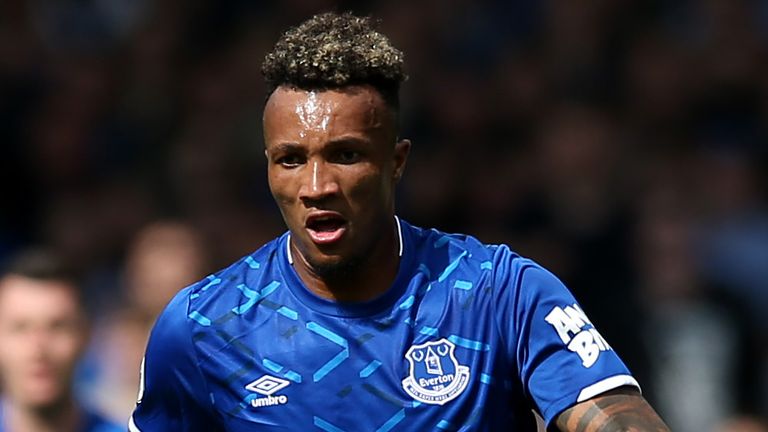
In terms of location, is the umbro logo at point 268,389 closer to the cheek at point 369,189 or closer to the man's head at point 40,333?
the cheek at point 369,189

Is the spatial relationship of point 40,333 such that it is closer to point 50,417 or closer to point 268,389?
point 50,417

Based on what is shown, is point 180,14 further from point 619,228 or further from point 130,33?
point 619,228

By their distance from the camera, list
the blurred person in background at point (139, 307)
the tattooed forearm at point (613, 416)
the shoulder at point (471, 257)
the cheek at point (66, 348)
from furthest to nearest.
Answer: the blurred person in background at point (139, 307) → the cheek at point (66, 348) → the shoulder at point (471, 257) → the tattooed forearm at point (613, 416)

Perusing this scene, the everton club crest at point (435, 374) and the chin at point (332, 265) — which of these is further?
the chin at point (332, 265)

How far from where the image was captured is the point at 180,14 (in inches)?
442

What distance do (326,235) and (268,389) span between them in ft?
1.55

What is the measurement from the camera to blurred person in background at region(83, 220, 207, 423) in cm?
839

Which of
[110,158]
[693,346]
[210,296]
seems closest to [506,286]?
[210,296]

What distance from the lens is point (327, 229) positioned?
4.55 meters

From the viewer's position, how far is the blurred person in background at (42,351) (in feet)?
23.5

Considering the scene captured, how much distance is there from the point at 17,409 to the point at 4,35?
14.7 feet

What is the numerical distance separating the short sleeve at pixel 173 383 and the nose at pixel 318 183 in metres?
0.52

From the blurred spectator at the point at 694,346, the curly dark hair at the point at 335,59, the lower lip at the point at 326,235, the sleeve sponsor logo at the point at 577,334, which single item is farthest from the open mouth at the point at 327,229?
the blurred spectator at the point at 694,346

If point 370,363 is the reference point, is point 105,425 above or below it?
below
